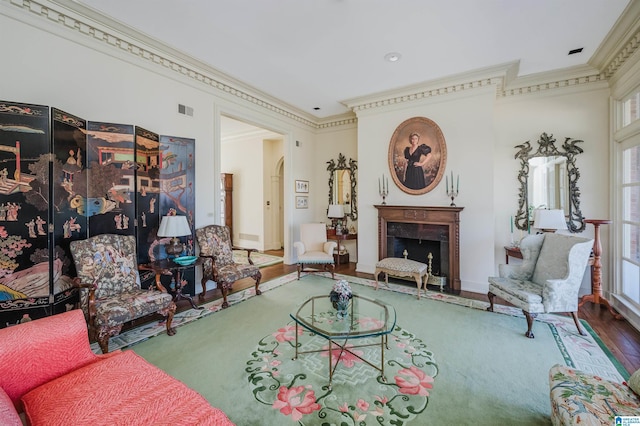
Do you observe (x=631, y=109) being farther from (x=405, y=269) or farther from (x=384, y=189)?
(x=405, y=269)

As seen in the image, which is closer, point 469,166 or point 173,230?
point 173,230

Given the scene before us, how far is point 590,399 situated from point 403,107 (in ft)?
14.6

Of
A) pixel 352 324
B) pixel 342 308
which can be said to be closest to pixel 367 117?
pixel 342 308

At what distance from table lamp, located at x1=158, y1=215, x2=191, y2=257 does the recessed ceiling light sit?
338 cm

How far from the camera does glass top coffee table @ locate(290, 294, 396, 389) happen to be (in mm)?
2082

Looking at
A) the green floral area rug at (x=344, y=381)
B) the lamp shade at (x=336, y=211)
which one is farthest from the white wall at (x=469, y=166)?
the green floral area rug at (x=344, y=381)

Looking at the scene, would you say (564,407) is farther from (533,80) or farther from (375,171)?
(533,80)

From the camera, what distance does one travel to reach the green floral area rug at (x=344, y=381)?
178cm

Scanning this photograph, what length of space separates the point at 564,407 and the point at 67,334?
8.65 ft

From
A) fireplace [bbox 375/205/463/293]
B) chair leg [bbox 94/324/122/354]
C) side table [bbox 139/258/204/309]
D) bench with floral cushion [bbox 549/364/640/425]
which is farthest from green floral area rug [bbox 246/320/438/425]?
fireplace [bbox 375/205/463/293]

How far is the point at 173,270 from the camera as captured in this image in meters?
3.42

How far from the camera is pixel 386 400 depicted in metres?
1.88

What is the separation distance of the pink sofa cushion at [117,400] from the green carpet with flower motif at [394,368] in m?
0.08

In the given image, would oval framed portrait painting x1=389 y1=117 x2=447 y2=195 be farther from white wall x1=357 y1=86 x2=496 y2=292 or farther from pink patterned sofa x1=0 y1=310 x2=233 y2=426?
pink patterned sofa x1=0 y1=310 x2=233 y2=426
